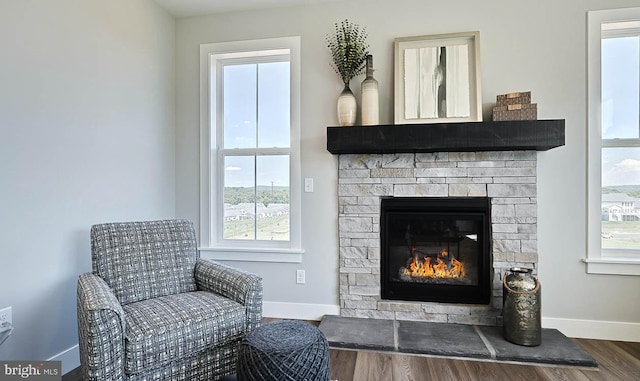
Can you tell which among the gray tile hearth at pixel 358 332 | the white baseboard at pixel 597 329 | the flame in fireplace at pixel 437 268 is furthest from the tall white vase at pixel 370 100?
the white baseboard at pixel 597 329

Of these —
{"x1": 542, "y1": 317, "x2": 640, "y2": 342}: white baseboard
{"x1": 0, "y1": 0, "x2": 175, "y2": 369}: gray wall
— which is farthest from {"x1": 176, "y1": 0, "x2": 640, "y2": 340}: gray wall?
{"x1": 0, "y1": 0, "x2": 175, "y2": 369}: gray wall

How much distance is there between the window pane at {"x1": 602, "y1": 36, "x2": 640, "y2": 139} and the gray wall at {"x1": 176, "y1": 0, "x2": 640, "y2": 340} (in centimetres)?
21

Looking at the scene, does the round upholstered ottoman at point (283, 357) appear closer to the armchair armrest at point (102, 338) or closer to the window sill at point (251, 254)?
the armchair armrest at point (102, 338)

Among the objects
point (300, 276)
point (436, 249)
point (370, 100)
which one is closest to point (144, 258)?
point (300, 276)

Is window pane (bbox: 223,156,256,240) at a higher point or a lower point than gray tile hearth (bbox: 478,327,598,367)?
higher

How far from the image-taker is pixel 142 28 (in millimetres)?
2625

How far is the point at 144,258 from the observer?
202 cm

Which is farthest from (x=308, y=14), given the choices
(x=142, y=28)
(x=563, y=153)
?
(x=563, y=153)

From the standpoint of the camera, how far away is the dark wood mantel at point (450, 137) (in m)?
2.21

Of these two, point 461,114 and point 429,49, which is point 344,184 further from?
point 429,49

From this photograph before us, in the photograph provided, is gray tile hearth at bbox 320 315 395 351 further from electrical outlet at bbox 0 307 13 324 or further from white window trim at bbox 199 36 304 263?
electrical outlet at bbox 0 307 13 324

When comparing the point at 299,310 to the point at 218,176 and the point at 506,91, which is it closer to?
the point at 218,176

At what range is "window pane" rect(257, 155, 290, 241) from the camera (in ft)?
9.48

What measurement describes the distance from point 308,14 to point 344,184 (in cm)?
148
